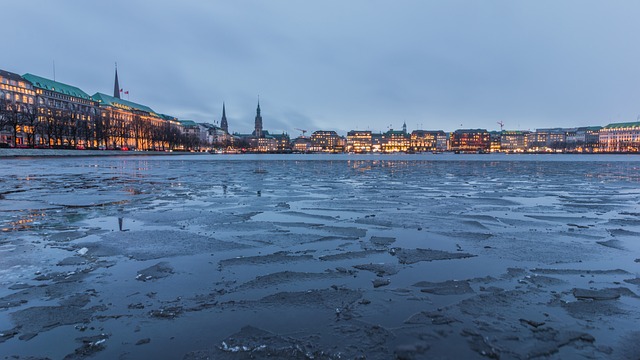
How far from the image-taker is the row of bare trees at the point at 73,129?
249 feet

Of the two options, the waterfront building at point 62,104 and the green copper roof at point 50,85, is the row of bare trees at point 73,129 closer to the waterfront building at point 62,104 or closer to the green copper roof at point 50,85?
the waterfront building at point 62,104

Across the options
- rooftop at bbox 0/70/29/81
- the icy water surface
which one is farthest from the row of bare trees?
the icy water surface

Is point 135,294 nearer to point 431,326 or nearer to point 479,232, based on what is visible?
point 431,326

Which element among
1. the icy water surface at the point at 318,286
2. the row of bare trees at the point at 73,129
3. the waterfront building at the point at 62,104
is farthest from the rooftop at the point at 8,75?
the icy water surface at the point at 318,286

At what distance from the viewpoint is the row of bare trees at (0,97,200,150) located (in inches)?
2992

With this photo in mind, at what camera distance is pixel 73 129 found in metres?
84.9

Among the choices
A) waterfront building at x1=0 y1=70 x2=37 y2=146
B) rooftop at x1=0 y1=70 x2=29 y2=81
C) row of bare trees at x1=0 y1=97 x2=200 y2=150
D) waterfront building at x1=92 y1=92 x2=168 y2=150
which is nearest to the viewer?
row of bare trees at x1=0 y1=97 x2=200 y2=150

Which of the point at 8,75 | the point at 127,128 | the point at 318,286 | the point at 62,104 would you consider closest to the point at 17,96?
the point at 8,75

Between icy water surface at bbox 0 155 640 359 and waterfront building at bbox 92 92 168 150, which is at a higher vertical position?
waterfront building at bbox 92 92 168 150

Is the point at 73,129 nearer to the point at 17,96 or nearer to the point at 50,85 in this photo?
the point at 17,96

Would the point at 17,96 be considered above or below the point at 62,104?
below

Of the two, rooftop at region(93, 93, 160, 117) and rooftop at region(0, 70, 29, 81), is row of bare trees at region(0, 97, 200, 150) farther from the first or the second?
rooftop at region(0, 70, 29, 81)

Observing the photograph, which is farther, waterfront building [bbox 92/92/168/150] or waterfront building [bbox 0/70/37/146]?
waterfront building [bbox 92/92/168/150]

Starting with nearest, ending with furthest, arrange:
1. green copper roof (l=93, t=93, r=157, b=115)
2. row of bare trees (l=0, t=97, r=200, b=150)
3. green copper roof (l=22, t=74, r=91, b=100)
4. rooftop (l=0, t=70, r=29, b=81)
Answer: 1. row of bare trees (l=0, t=97, r=200, b=150)
2. rooftop (l=0, t=70, r=29, b=81)
3. green copper roof (l=22, t=74, r=91, b=100)
4. green copper roof (l=93, t=93, r=157, b=115)
